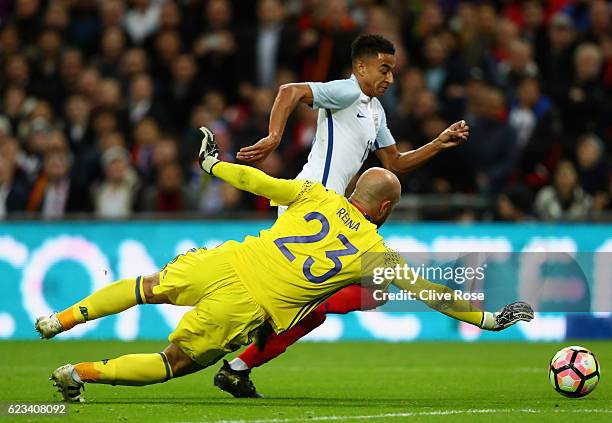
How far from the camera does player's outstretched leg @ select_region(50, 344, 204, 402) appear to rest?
774 cm

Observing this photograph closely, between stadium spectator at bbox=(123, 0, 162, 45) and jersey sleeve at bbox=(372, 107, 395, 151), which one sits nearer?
jersey sleeve at bbox=(372, 107, 395, 151)

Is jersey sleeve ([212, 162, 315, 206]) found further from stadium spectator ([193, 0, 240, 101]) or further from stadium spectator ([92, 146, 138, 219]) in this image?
stadium spectator ([193, 0, 240, 101])

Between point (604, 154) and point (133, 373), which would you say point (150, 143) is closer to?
point (604, 154)

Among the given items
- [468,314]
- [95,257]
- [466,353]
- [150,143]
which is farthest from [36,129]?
[468,314]

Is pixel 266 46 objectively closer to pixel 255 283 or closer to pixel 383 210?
pixel 383 210

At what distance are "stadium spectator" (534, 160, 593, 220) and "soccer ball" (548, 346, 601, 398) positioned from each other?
5857 millimetres

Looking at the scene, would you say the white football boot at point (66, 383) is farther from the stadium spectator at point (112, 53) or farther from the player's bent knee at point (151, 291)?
the stadium spectator at point (112, 53)

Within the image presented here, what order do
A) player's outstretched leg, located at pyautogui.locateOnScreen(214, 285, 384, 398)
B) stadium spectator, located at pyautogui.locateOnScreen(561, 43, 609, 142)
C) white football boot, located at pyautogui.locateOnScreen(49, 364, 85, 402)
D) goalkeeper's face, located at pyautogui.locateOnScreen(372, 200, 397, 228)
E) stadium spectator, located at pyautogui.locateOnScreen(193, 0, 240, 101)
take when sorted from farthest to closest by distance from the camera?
stadium spectator, located at pyautogui.locateOnScreen(193, 0, 240, 101), stadium spectator, located at pyautogui.locateOnScreen(561, 43, 609, 142), player's outstretched leg, located at pyautogui.locateOnScreen(214, 285, 384, 398), goalkeeper's face, located at pyautogui.locateOnScreen(372, 200, 397, 228), white football boot, located at pyautogui.locateOnScreen(49, 364, 85, 402)

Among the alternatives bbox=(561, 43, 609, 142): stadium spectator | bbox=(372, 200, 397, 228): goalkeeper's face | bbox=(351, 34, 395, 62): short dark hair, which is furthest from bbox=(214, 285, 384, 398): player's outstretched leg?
bbox=(561, 43, 609, 142): stadium spectator

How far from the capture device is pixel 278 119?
8352mm

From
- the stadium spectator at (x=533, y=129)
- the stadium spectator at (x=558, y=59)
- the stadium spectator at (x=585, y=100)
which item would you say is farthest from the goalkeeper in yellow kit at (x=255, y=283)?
the stadium spectator at (x=558, y=59)

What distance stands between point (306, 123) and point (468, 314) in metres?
7.66

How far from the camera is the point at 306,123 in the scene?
15.5 metres

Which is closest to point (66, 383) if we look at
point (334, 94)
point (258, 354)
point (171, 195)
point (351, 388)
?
point (258, 354)
